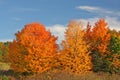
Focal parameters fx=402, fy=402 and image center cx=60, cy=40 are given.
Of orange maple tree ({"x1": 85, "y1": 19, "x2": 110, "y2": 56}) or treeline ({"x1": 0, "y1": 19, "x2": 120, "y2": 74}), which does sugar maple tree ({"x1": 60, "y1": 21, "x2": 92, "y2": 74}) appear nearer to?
treeline ({"x1": 0, "y1": 19, "x2": 120, "y2": 74})

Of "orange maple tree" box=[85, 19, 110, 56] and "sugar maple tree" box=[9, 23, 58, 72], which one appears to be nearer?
"sugar maple tree" box=[9, 23, 58, 72]

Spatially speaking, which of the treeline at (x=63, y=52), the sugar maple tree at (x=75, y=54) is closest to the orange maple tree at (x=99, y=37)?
the treeline at (x=63, y=52)

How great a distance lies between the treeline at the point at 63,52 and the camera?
186 ft

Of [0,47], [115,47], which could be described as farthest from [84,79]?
[0,47]

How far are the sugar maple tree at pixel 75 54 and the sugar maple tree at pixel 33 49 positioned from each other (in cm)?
204

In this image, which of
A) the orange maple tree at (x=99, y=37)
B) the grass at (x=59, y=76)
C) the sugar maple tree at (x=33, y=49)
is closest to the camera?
the grass at (x=59, y=76)

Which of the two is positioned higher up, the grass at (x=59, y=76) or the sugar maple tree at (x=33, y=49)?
the sugar maple tree at (x=33, y=49)

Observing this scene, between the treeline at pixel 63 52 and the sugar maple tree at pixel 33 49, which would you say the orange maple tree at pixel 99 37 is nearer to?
the treeline at pixel 63 52

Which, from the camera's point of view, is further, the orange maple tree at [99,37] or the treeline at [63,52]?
the orange maple tree at [99,37]

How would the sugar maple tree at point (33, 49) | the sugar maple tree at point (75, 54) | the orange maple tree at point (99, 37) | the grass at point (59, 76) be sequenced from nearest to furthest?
the grass at point (59, 76) → the sugar maple tree at point (33, 49) → the sugar maple tree at point (75, 54) → the orange maple tree at point (99, 37)

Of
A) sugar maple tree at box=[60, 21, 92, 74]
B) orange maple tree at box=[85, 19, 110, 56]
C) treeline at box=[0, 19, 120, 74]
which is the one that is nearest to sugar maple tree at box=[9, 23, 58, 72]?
→ treeline at box=[0, 19, 120, 74]

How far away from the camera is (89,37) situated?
6556 cm

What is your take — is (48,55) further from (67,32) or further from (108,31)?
(108,31)

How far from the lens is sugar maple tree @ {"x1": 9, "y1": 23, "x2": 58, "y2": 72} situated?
56.2m
